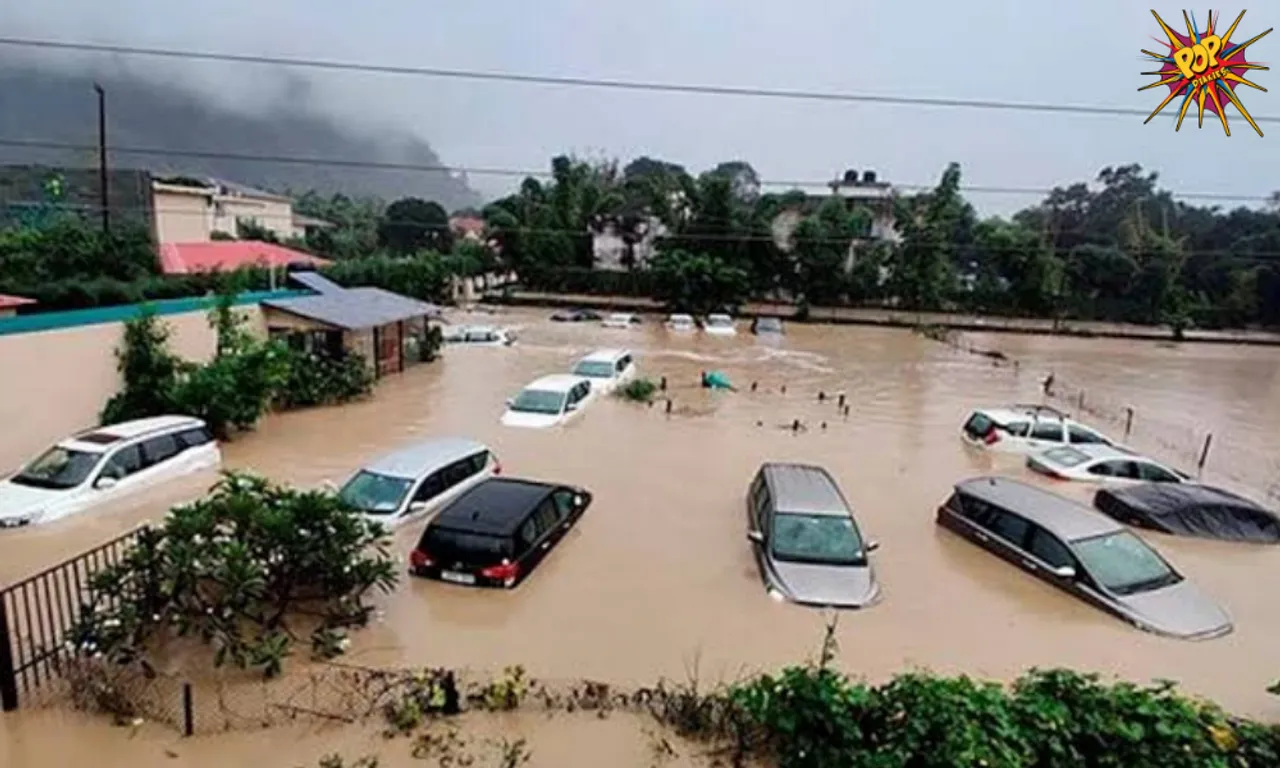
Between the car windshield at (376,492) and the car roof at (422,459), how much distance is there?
0.13 m

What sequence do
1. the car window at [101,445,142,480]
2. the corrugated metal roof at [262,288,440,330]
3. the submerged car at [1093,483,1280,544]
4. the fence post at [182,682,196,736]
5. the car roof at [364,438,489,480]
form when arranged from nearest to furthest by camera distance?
the fence post at [182,682,196,736], the car roof at [364,438,489,480], the car window at [101,445,142,480], the submerged car at [1093,483,1280,544], the corrugated metal roof at [262,288,440,330]

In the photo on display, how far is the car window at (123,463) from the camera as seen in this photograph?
13086 millimetres

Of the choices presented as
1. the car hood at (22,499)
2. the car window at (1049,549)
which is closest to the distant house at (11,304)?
the car hood at (22,499)

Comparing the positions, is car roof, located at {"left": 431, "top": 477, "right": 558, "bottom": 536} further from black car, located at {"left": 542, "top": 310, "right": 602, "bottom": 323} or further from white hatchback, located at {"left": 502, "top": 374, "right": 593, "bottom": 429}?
black car, located at {"left": 542, "top": 310, "right": 602, "bottom": 323}

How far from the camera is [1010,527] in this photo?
12.5 metres

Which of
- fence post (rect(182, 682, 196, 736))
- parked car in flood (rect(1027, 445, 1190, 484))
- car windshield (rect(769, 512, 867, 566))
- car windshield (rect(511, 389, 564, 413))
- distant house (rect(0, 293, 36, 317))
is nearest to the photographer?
fence post (rect(182, 682, 196, 736))

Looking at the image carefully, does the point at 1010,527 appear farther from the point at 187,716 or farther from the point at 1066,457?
the point at 187,716

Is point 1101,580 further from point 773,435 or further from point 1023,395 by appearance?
point 1023,395

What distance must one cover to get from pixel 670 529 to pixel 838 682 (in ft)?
22.6

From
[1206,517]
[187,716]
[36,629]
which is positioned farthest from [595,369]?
[187,716]

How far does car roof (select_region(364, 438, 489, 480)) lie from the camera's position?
12.7 meters

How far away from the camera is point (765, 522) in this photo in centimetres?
1215

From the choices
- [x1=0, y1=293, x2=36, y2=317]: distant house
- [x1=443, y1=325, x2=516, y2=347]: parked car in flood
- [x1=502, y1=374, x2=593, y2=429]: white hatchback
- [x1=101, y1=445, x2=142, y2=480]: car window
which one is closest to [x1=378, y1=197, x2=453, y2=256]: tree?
[x1=443, y1=325, x2=516, y2=347]: parked car in flood

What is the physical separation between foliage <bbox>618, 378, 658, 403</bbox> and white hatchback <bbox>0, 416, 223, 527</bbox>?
12.2 metres
